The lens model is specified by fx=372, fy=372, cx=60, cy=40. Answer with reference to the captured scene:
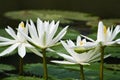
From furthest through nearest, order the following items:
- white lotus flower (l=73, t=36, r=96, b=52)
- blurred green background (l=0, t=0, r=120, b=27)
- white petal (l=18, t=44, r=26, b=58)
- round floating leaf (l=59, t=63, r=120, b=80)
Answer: blurred green background (l=0, t=0, r=120, b=27) < round floating leaf (l=59, t=63, r=120, b=80) < white petal (l=18, t=44, r=26, b=58) < white lotus flower (l=73, t=36, r=96, b=52)

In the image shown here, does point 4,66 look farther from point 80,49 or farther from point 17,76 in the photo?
point 80,49

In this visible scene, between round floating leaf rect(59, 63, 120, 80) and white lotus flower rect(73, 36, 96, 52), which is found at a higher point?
white lotus flower rect(73, 36, 96, 52)

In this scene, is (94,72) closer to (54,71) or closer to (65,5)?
(54,71)

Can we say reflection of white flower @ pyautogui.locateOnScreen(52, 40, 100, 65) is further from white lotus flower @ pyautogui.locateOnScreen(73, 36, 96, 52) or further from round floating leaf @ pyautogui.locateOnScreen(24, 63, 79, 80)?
round floating leaf @ pyautogui.locateOnScreen(24, 63, 79, 80)

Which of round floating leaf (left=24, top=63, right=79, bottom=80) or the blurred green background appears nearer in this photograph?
round floating leaf (left=24, top=63, right=79, bottom=80)

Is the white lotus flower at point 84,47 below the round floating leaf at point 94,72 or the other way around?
the other way around

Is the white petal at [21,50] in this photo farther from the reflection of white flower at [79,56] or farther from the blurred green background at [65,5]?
the blurred green background at [65,5]

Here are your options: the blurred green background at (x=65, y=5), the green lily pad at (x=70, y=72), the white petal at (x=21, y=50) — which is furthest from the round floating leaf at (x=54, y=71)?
the blurred green background at (x=65, y=5)

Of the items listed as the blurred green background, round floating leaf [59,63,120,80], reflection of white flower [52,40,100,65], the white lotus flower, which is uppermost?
the blurred green background

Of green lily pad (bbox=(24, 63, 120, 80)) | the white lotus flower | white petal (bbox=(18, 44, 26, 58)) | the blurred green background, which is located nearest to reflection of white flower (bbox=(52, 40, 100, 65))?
the white lotus flower

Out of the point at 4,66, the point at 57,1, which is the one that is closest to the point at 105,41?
the point at 4,66

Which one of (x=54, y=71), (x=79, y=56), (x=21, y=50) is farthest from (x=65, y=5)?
(x=79, y=56)
